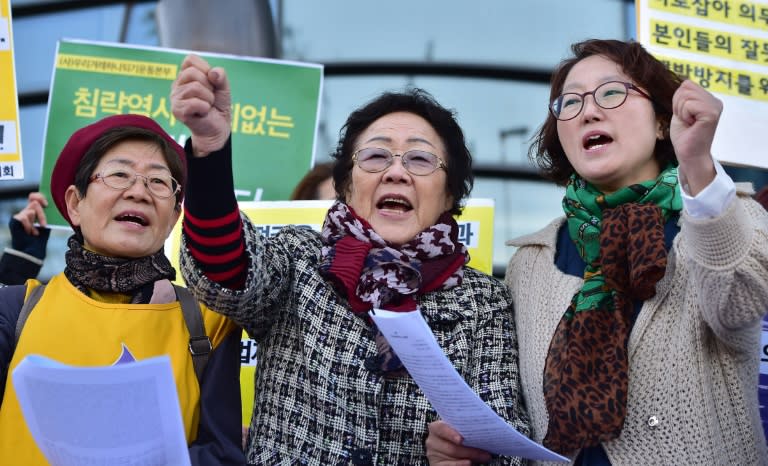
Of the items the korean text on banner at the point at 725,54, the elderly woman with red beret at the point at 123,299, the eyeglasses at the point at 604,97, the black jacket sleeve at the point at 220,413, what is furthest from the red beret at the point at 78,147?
the korean text on banner at the point at 725,54

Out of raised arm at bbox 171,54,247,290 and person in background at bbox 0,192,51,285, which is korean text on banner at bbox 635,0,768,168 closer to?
raised arm at bbox 171,54,247,290

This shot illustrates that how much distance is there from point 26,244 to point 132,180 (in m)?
1.32

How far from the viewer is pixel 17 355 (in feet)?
6.32

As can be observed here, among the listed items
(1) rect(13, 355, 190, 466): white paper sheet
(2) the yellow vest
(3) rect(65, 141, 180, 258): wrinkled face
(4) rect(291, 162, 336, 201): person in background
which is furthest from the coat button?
(4) rect(291, 162, 336, 201): person in background

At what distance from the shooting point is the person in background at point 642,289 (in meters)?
1.77

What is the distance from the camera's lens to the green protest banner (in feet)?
12.4

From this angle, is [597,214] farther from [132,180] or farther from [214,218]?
[132,180]

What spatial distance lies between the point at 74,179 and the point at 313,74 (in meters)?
1.87

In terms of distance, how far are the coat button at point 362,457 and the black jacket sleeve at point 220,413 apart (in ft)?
0.87

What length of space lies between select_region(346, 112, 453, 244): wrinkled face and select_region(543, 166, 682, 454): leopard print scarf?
0.43 m

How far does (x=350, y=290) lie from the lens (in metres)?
2.08

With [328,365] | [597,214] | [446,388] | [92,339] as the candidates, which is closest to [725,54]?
[597,214]

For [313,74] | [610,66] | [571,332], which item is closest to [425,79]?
[313,74]

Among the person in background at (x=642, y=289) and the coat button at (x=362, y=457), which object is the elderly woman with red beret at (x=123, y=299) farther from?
the person in background at (x=642, y=289)
